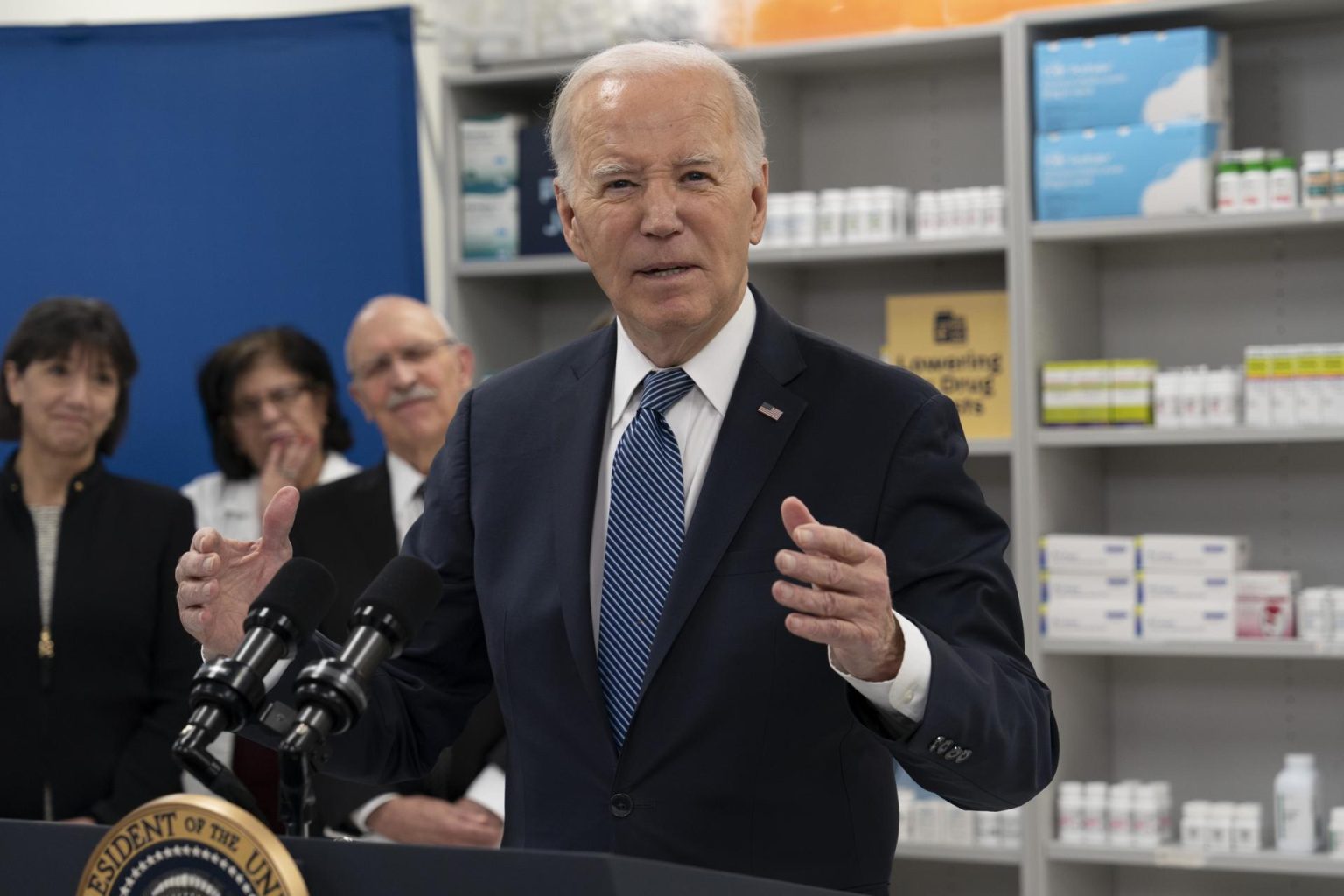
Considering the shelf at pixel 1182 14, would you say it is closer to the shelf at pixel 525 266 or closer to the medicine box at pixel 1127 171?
the medicine box at pixel 1127 171

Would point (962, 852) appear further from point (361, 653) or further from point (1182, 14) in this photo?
point (361, 653)

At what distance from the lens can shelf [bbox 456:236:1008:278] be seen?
3.95 m

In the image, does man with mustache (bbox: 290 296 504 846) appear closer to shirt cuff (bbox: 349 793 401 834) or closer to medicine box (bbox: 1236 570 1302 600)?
shirt cuff (bbox: 349 793 401 834)

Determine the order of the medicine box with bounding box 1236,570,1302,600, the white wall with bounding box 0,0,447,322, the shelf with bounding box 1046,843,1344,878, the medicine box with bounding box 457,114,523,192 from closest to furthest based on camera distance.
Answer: the shelf with bounding box 1046,843,1344,878, the medicine box with bounding box 1236,570,1302,600, the medicine box with bounding box 457,114,523,192, the white wall with bounding box 0,0,447,322

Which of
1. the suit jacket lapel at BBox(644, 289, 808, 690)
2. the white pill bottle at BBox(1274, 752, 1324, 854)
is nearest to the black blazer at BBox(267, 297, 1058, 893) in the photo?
the suit jacket lapel at BBox(644, 289, 808, 690)

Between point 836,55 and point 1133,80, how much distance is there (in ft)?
2.58

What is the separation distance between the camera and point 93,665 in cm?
317

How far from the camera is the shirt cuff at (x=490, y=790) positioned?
10.0ft

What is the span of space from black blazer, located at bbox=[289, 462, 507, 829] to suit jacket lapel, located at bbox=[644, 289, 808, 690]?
1.56 m

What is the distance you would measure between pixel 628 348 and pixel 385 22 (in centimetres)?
289

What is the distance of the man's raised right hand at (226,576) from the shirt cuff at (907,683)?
1.62 feet

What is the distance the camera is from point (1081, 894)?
13.1ft

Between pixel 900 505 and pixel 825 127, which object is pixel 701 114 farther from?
pixel 825 127

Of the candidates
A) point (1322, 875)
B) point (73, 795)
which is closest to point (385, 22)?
point (73, 795)
